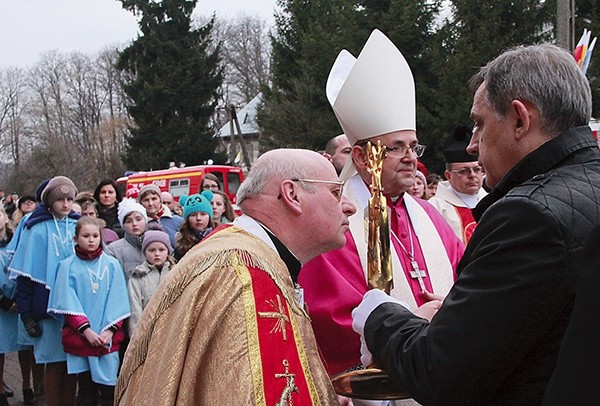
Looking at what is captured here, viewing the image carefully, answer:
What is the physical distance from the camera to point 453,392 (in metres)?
1.74

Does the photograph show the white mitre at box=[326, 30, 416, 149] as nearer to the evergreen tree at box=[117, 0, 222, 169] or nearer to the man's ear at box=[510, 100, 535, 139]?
the man's ear at box=[510, 100, 535, 139]

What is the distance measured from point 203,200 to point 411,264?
11.0 ft

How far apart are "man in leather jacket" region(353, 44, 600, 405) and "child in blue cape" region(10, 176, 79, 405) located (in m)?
4.15

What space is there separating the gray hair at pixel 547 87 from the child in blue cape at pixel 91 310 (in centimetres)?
410

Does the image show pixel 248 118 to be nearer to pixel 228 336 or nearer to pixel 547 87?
pixel 228 336

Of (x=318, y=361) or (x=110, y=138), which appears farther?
(x=110, y=138)

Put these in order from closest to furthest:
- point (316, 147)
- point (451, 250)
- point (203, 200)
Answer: point (451, 250), point (203, 200), point (316, 147)

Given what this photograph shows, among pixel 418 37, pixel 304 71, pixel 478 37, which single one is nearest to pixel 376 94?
pixel 478 37

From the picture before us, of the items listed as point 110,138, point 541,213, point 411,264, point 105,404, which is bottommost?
point 105,404

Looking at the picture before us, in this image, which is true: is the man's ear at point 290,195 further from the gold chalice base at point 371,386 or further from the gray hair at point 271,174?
the gold chalice base at point 371,386

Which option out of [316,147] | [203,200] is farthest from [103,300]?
[316,147]

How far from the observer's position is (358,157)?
3336mm

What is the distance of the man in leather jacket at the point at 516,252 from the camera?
1635 mm

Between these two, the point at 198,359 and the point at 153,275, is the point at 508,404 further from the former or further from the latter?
the point at 153,275
